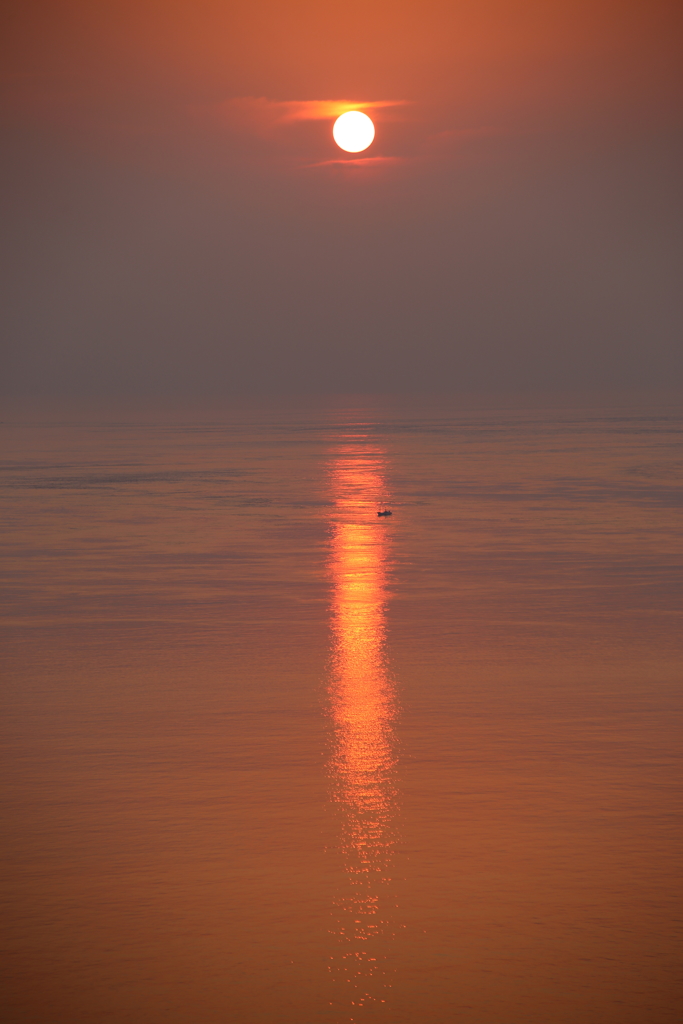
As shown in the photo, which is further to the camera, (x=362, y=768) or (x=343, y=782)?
(x=362, y=768)

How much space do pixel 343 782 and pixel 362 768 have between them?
0.39m

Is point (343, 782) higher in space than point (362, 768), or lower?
lower

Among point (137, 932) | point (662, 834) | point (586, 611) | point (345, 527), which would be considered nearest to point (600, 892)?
point (662, 834)

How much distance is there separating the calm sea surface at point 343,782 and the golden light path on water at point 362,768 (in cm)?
3

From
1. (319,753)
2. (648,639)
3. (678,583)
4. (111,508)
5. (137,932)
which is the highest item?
(111,508)

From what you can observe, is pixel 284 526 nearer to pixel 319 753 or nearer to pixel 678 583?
pixel 678 583

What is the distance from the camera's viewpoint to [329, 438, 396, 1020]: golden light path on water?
800cm

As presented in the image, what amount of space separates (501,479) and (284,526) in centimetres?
1404

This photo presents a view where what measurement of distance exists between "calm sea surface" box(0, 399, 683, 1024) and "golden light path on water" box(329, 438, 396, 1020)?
1.2 inches

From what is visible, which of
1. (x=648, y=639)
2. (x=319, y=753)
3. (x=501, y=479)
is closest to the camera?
(x=319, y=753)

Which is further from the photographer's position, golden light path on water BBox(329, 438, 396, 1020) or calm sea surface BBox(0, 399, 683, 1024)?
golden light path on water BBox(329, 438, 396, 1020)

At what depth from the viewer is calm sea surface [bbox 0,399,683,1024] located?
7.86m

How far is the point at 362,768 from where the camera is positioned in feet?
37.2

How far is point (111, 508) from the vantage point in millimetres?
33719
